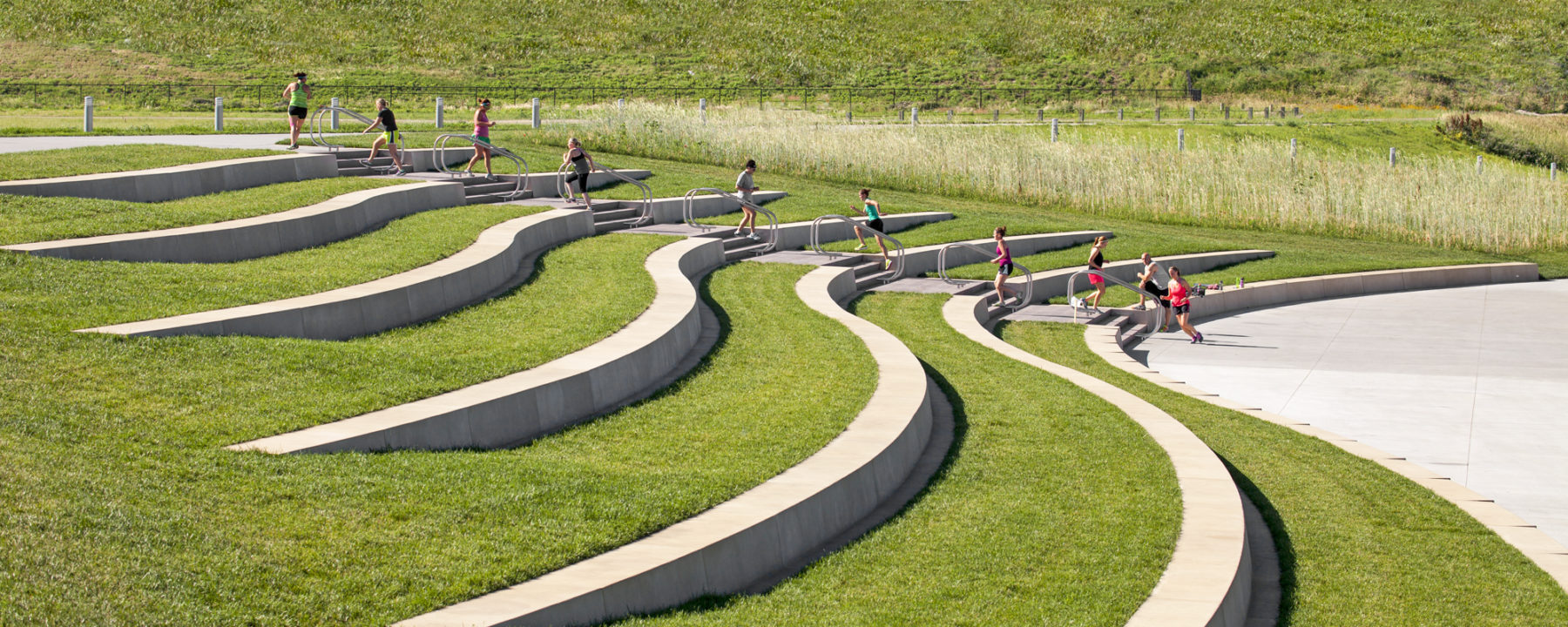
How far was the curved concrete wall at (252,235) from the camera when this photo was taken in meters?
12.3

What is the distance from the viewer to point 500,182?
23625 mm

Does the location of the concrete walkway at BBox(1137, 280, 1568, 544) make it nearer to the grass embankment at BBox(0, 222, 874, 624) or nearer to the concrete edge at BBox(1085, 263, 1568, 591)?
the concrete edge at BBox(1085, 263, 1568, 591)

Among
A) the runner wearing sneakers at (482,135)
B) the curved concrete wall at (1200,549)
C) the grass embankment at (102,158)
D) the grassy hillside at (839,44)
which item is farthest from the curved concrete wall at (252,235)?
the grassy hillside at (839,44)

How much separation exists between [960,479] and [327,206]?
9.99 meters

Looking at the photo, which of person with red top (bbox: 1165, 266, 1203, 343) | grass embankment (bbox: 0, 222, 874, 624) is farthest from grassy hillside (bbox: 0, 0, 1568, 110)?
grass embankment (bbox: 0, 222, 874, 624)

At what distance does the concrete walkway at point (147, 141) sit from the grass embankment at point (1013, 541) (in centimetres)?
1811

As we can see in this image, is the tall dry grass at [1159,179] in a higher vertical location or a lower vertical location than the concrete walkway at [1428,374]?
higher

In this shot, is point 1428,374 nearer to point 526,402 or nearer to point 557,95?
point 526,402

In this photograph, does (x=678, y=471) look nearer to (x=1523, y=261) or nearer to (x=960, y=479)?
(x=960, y=479)

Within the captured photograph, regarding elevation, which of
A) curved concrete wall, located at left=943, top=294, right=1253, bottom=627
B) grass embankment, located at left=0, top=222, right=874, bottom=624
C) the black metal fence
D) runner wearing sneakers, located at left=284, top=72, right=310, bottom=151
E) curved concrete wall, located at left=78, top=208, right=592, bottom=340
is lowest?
curved concrete wall, located at left=943, top=294, right=1253, bottom=627

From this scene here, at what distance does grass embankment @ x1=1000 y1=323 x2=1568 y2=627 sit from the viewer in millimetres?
7953

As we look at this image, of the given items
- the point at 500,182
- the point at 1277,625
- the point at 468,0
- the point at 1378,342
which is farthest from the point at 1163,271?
the point at 468,0

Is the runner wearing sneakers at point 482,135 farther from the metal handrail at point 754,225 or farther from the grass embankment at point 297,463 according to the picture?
Result: the grass embankment at point 297,463

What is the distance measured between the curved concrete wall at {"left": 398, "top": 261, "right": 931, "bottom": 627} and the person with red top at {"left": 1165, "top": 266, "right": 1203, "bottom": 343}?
35.8 ft
